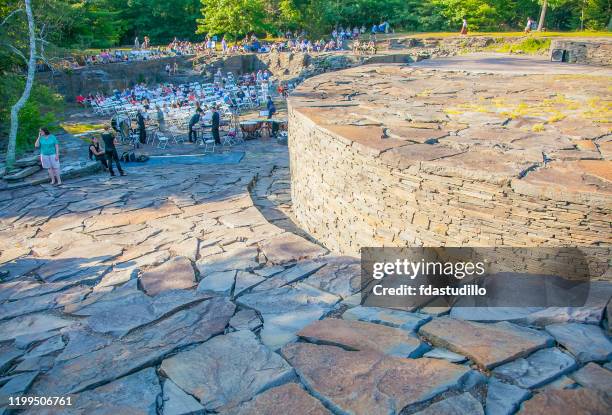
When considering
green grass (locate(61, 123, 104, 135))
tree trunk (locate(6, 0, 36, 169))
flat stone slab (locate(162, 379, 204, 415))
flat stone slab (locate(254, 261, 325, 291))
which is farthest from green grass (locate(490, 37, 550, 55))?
flat stone slab (locate(162, 379, 204, 415))

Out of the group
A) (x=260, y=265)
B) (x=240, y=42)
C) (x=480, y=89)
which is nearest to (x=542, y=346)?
(x=260, y=265)

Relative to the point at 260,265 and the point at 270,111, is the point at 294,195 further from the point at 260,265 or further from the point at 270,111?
the point at 270,111

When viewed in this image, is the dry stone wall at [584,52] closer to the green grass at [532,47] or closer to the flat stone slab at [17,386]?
the green grass at [532,47]

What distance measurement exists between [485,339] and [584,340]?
21.3 inches

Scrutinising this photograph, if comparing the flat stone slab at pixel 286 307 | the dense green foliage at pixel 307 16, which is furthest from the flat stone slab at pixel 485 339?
the dense green foliage at pixel 307 16

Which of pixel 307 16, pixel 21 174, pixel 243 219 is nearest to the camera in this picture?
pixel 243 219

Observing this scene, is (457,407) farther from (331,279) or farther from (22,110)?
(22,110)

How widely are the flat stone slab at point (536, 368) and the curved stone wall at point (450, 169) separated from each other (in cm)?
152

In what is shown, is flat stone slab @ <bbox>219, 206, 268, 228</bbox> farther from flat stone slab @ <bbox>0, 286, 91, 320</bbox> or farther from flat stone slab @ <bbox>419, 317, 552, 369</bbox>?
flat stone slab @ <bbox>419, 317, 552, 369</bbox>

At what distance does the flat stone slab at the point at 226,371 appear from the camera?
2475mm

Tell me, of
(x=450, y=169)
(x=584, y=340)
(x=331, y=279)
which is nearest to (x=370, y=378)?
(x=584, y=340)

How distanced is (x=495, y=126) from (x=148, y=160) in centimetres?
849

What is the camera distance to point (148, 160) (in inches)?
464

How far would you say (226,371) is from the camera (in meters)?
2.68
